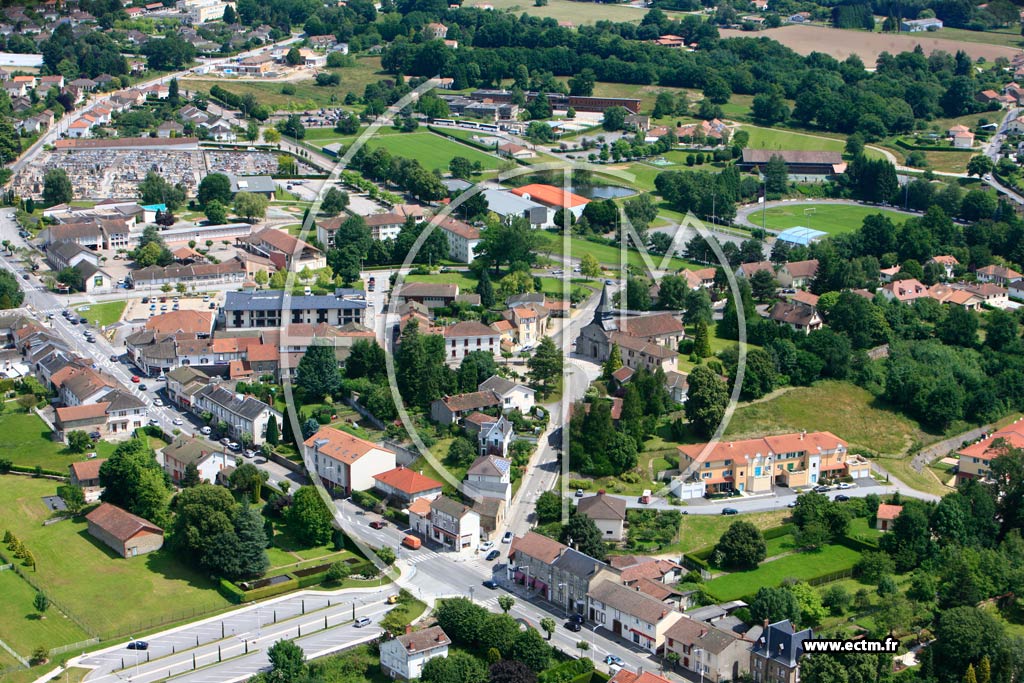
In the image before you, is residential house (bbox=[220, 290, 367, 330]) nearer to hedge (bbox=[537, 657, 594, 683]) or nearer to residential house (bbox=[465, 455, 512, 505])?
residential house (bbox=[465, 455, 512, 505])

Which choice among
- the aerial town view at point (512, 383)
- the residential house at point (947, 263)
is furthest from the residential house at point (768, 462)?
the residential house at point (947, 263)

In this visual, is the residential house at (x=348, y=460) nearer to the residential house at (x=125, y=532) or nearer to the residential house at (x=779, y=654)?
the residential house at (x=125, y=532)

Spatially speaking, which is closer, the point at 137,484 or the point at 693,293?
the point at 137,484

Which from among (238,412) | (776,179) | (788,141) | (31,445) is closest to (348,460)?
(238,412)

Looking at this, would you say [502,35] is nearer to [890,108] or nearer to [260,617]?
[890,108]

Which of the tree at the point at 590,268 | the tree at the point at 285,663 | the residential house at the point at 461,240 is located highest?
the residential house at the point at 461,240

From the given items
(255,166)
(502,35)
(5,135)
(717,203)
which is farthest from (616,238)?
(502,35)

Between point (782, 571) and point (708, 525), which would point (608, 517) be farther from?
point (782, 571)
